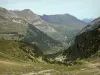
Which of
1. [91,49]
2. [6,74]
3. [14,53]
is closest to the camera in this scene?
[6,74]

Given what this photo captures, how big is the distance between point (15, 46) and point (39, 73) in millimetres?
96416

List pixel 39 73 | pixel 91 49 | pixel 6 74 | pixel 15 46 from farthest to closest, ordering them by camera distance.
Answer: pixel 91 49
pixel 15 46
pixel 39 73
pixel 6 74

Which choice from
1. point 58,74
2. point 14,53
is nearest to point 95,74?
A: point 58,74

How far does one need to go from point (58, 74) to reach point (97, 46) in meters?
106

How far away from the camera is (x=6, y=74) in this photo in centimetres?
8262

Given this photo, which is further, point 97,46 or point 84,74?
point 97,46

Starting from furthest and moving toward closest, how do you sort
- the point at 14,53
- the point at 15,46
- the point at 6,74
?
the point at 15,46, the point at 14,53, the point at 6,74

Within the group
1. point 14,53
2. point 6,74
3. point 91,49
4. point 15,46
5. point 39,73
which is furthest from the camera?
point 91,49

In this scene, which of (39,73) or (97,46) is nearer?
(39,73)

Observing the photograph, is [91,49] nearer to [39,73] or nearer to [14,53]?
[14,53]

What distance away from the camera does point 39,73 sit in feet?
293

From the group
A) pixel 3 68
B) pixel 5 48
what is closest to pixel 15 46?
pixel 5 48

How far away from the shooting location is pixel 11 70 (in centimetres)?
9006

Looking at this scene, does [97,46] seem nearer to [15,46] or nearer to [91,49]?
[91,49]
